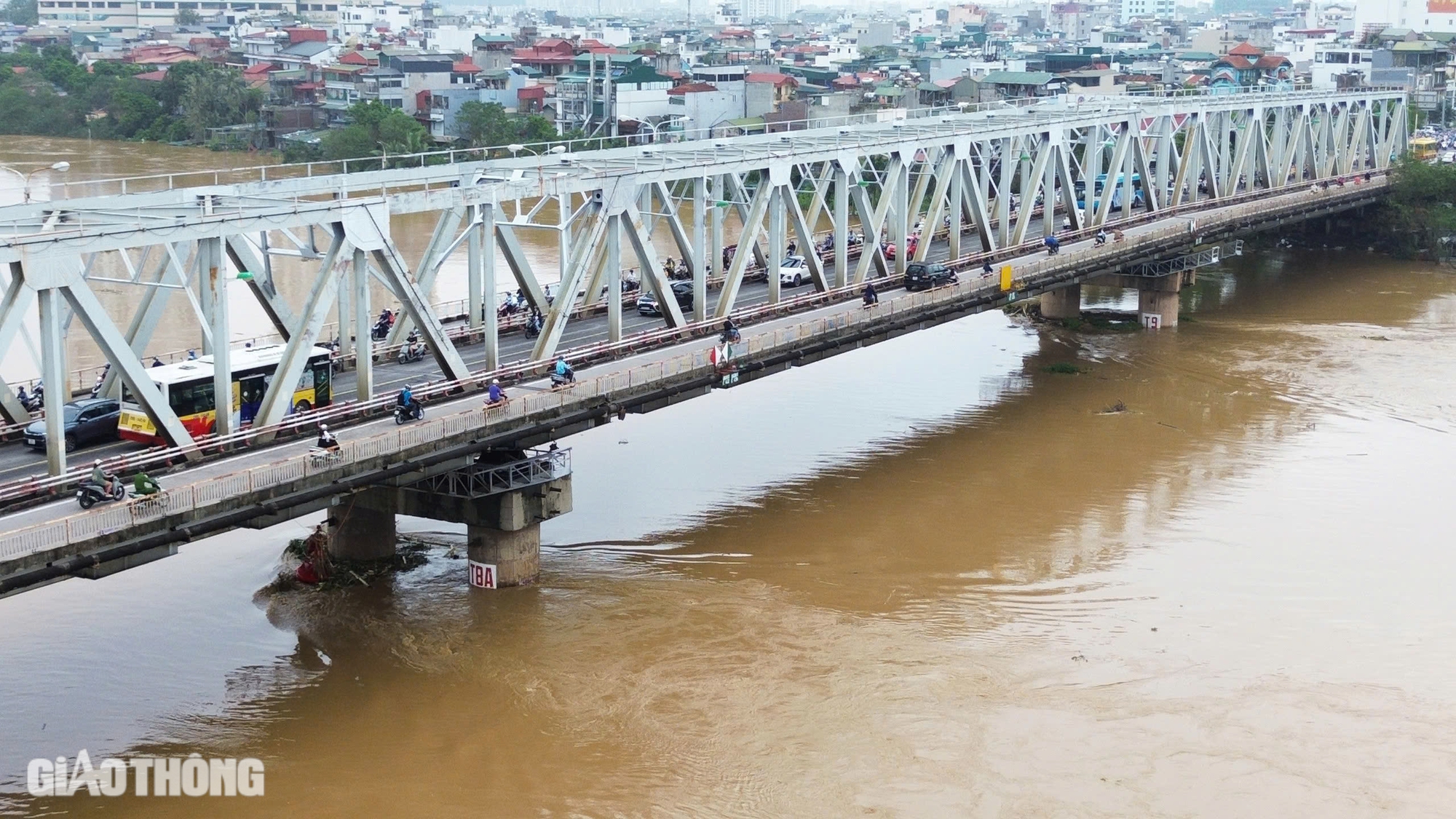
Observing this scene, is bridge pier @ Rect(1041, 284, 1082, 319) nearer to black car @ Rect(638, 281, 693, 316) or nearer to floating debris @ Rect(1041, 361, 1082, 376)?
floating debris @ Rect(1041, 361, 1082, 376)

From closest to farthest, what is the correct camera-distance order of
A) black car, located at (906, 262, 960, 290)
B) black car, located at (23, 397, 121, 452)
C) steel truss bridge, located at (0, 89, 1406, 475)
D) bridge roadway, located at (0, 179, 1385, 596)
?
bridge roadway, located at (0, 179, 1385, 596)
steel truss bridge, located at (0, 89, 1406, 475)
black car, located at (23, 397, 121, 452)
black car, located at (906, 262, 960, 290)

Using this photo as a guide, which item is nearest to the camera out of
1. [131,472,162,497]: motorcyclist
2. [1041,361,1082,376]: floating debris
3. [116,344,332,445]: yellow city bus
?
[131,472,162,497]: motorcyclist

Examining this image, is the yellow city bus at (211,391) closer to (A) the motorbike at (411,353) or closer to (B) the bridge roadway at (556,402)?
(B) the bridge roadway at (556,402)

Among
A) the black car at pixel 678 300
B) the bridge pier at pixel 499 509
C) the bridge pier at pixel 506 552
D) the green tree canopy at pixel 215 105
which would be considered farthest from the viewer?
the green tree canopy at pixel 215 105

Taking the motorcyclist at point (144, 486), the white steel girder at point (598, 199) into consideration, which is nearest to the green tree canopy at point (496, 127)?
the white steel girder at point (598, 199)

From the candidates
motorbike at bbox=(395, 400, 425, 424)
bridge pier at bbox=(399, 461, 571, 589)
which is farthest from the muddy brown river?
motorbike at bbox=(395, 400, 425, 424)

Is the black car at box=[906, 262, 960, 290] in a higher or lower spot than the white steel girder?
lower

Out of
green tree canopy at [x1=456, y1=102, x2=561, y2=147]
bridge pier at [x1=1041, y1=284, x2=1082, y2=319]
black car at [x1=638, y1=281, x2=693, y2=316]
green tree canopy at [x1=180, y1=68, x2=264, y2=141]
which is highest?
green tree canopy at [x1=180, y1=68, x2=264, y2=141]

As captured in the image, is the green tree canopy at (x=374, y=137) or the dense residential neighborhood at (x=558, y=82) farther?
the dense residential neighborhood at (x=558, y=82)
